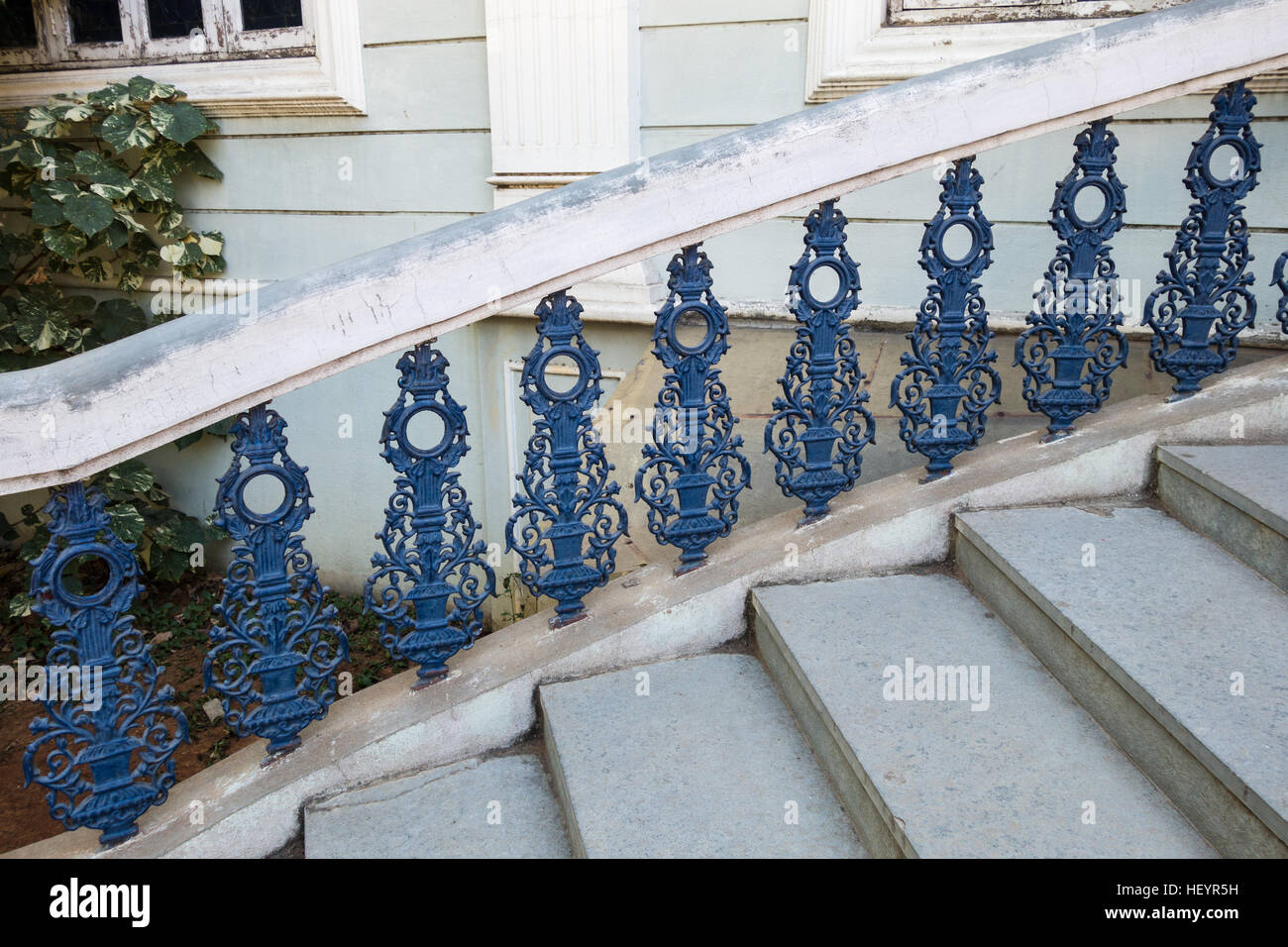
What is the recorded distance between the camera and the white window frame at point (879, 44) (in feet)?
12.6

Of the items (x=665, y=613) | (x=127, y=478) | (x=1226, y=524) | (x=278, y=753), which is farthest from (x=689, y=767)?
(x=127, y=478)

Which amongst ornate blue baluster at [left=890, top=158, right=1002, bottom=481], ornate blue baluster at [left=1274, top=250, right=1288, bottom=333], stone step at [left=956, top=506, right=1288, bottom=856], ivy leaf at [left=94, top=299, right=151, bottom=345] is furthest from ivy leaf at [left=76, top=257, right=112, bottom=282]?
ornate blue baluster at [left=1274, top=250, right=1288, bottom=333]

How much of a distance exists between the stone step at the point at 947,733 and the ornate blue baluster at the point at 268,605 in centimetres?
115

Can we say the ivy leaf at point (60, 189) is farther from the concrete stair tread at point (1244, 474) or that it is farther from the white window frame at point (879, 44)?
the concrete stair tread at point (1244, 474)

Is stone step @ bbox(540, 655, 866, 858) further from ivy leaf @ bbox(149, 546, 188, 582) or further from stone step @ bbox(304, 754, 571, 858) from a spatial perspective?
ivy leaf @ bbox(149, 546, 188, 582)

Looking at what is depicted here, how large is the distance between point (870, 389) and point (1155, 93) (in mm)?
1467

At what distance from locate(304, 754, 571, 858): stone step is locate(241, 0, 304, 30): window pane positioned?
414cm

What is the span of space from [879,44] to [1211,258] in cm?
174

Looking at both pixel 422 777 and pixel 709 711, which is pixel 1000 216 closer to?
pixel 709 711

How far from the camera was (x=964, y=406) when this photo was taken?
9.31 feet

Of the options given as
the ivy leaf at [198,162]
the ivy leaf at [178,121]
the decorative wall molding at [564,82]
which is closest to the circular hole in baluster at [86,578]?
the ivy leaf at [198,162]

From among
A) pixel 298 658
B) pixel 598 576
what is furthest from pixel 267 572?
pixel 598 576

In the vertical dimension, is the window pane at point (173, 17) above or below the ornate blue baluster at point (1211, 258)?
above

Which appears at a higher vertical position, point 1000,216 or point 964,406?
point 1000,216
